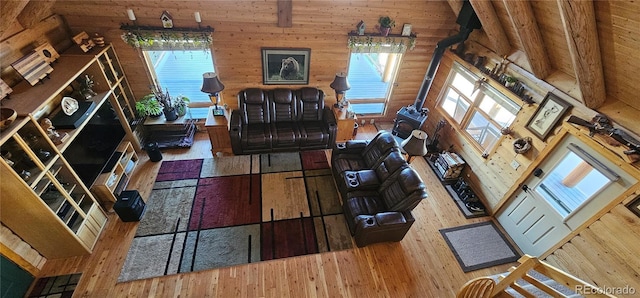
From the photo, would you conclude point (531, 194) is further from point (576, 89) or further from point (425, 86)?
point (425, 86)

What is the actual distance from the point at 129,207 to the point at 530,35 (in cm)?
594

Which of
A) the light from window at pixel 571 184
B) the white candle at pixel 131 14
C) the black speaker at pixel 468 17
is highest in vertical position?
the black speaker at pixel 468 17

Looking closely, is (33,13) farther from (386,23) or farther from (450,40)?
(450,40)

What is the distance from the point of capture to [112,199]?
3979 mm

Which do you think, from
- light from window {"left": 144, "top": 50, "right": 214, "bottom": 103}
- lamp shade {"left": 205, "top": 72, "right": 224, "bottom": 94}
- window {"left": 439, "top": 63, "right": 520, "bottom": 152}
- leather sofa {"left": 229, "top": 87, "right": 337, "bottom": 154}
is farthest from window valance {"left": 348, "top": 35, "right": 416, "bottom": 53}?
light from window {"left": 144, "top": 50, "right": 214, "bottom": 103}

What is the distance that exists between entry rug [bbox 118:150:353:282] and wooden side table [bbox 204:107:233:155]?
0.86ft

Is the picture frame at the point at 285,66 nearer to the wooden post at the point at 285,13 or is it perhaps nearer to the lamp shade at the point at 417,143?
the wooden post at the point at 285,13

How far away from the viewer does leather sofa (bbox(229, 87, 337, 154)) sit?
4.97m

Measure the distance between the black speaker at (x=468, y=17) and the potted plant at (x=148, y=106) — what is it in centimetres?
591

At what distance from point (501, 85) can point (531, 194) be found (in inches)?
68.9

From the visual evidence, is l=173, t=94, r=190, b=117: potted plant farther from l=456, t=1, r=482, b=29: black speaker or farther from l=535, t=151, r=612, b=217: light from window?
l=535, t=151, r=612, b=217: light from window

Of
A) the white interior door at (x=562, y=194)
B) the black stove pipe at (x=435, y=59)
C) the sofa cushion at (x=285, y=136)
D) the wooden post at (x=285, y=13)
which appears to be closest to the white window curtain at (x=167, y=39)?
the wooden post at (x=285, y=13)

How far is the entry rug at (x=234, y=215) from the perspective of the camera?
3.52 m

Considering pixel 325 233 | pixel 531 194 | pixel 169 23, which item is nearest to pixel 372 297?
pixel 325 233
